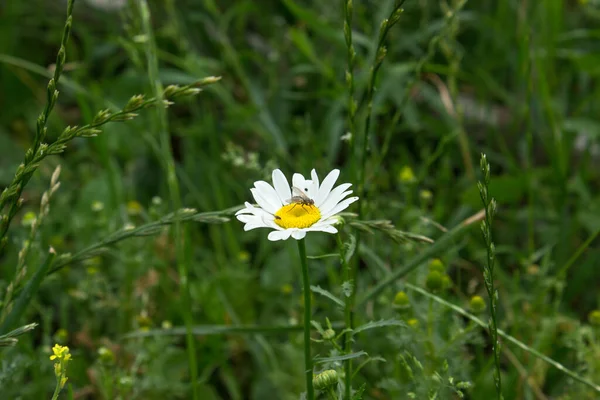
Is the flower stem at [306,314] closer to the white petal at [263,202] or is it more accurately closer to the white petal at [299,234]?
the white petal at [299,234]

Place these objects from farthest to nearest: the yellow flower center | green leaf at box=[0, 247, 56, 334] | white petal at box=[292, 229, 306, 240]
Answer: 1. green leaf at box=[0, 247, 56, 334]
2. the yellow flower center
3. white petal at box=[292, 229, 306, 240]

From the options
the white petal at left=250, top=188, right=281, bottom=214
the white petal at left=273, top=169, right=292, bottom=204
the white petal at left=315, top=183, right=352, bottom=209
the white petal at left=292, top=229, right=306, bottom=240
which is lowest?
the white petal at left=292, top=229, right=306, bottom=240

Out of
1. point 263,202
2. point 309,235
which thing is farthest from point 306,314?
point 309,235

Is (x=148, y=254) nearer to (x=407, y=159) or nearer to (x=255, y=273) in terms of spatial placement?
(x=255, y=273)

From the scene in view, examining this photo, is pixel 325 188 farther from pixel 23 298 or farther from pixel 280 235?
pixel 23 298

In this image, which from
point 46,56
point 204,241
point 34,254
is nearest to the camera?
point 34,254

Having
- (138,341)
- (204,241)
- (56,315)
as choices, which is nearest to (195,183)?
(204,241)

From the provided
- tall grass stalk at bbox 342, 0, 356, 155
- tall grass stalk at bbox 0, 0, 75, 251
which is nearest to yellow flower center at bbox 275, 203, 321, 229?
tall grass stalk at bbox 342, 0, 356, 155

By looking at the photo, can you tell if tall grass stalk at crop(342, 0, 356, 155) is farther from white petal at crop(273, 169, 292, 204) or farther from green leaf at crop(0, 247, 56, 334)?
green leaf at crop(0, 247, 56, 334)
